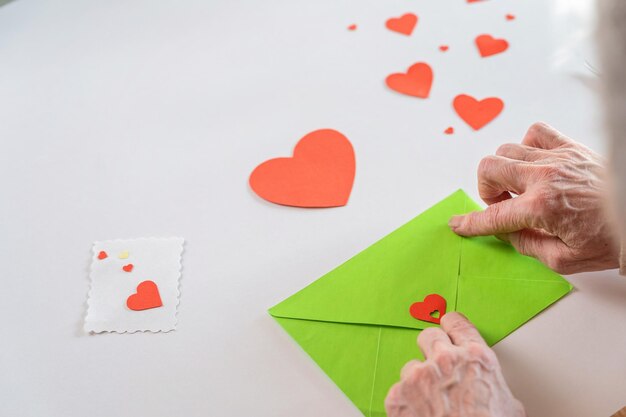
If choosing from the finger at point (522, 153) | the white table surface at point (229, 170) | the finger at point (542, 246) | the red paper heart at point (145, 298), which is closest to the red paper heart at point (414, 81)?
the white table surface at point (229, 170)

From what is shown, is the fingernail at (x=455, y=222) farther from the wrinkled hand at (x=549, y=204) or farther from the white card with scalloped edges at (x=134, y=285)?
the white card with scalloped edges at (x=134, y=285)

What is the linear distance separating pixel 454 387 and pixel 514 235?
0.98ft

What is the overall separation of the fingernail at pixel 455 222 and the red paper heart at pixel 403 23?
20.5 inches

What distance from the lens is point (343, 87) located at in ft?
4.40

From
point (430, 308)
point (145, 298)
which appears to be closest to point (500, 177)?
point (430, 308)

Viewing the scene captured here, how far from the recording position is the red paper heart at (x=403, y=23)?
1.42 meters

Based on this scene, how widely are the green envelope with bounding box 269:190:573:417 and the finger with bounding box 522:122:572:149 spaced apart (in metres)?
0.15

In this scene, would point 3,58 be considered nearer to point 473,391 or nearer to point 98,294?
point 98,294

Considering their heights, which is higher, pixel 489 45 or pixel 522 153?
Result: pixel 489 45

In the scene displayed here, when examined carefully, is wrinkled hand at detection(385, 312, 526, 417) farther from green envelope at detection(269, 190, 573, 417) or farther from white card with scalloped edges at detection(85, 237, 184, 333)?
white card with scalloped edges at detection(85, 237, 184, 333)

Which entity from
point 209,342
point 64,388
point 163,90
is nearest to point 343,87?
point 163,90

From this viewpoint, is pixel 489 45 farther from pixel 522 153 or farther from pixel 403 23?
pixel 522 153

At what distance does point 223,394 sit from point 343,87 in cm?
70

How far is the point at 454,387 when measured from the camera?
86cm
